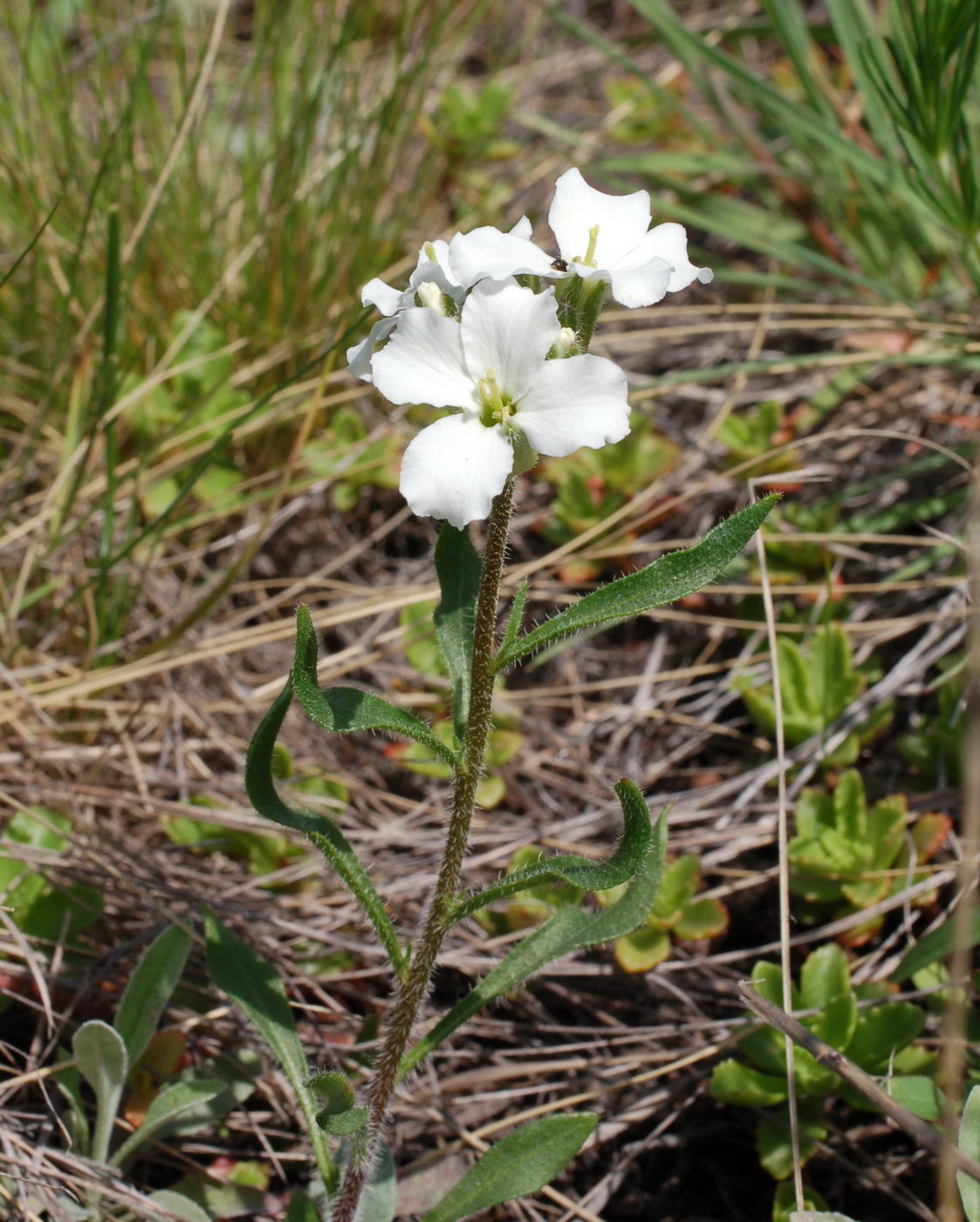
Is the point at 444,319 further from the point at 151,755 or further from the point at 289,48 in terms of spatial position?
the point at 289,48

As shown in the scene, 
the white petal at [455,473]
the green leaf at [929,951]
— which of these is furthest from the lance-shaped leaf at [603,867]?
the green leaf at [929,951]

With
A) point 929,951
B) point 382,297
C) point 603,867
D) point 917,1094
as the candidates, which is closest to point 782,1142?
point 917,1094

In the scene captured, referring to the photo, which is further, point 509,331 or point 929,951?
point 929,951

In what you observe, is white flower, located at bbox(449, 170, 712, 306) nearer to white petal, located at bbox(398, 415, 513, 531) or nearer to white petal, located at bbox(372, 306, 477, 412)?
white petal, located at bbox(372, 306, 477, 412)

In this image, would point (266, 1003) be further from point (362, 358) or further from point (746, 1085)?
point (362, 358)

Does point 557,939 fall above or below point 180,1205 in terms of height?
above

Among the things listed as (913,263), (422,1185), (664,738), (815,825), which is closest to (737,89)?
(913,263)

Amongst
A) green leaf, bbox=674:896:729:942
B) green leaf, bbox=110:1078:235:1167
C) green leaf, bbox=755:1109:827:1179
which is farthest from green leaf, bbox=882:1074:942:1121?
green leaf, bbox=110:1078:235:1167
